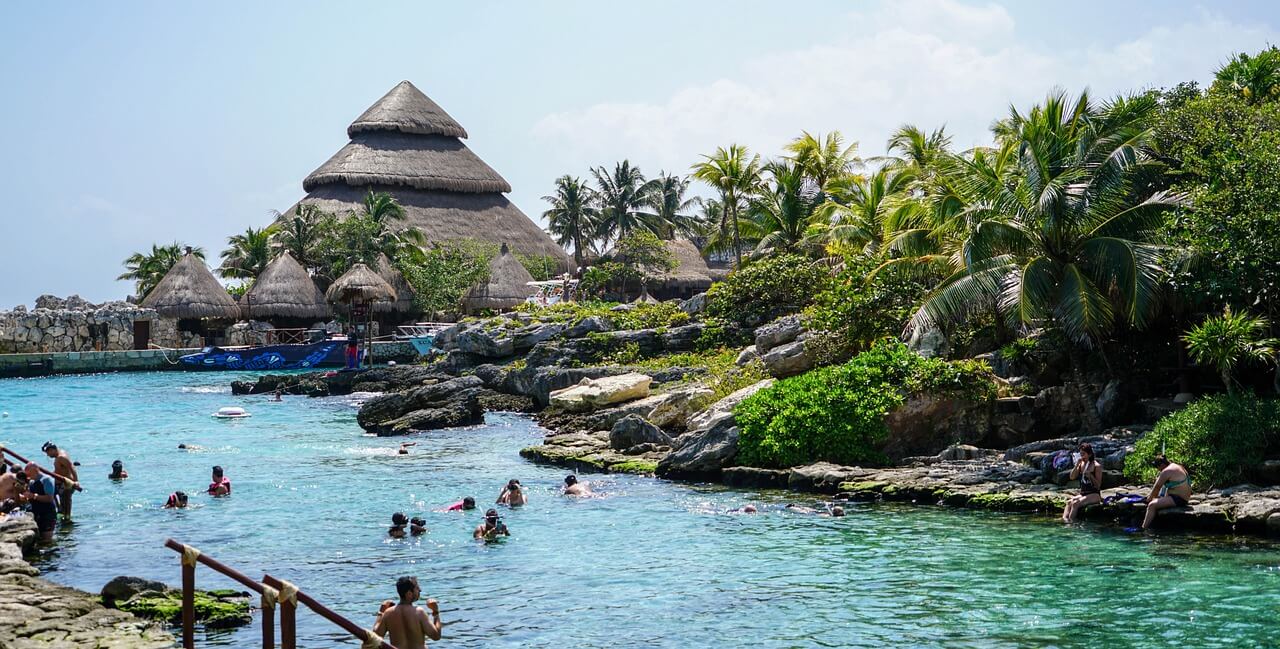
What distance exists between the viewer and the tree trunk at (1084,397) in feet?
67.9

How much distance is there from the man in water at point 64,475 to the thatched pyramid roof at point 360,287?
32.7 meters

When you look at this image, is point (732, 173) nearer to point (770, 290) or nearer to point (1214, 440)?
point (770, 290)

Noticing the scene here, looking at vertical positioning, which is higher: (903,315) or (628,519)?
(903,315)

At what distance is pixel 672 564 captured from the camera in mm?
15812

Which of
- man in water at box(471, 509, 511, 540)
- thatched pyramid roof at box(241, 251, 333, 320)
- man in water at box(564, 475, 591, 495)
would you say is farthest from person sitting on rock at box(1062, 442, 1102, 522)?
thatched pyramid roof at box(241, 251, 333, 320)

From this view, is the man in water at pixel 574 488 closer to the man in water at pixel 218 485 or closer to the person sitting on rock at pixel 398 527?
the person sitting on rock at pixel 398 527

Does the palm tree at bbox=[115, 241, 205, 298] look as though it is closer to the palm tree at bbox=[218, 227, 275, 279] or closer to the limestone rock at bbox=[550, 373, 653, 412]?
the palm tree at bbox=[218, 227, 275, 279]

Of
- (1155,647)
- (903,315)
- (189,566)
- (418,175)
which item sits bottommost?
(1155,647)

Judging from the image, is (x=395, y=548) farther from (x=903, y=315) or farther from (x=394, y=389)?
(x=394, y=389)

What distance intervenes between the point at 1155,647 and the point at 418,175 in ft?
205

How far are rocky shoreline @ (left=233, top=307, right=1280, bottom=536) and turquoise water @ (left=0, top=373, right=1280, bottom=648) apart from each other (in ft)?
1.92

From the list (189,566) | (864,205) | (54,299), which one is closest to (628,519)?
(189,566)

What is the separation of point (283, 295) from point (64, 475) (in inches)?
1609

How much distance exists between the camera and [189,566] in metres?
10.1
